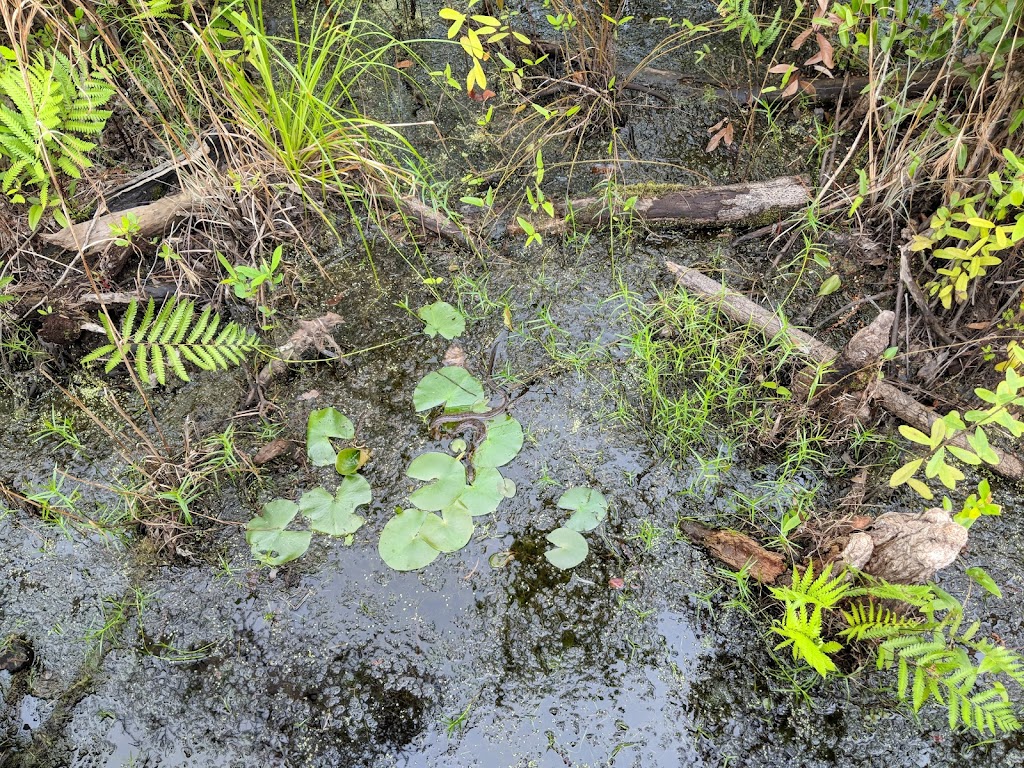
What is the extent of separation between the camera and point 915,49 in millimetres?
2066

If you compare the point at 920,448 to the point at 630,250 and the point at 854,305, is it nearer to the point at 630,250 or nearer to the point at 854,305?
the point at 854,305

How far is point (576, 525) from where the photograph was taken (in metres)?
1.84

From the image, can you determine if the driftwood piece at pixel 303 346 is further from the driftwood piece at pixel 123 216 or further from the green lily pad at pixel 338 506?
the driftwood piece at pixel 123 216

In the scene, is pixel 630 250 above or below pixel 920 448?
above

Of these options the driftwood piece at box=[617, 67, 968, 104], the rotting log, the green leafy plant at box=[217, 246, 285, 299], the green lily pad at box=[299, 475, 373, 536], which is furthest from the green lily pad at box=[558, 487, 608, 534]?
the driftwood piece at box=[617, 67, 968, 104]

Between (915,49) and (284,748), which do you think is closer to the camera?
(284,748)

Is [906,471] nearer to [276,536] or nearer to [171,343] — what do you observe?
[276,536]

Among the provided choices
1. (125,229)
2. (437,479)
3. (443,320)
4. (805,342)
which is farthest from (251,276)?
(805,342)

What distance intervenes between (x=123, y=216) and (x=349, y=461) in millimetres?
1187

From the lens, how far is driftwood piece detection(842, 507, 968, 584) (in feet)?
4.81

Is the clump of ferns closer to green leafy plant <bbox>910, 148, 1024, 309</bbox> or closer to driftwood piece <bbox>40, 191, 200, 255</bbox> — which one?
green leafy plant <bbox>910, 148, 1024, 309</bbox>

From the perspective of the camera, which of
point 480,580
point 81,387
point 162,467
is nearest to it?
point 480,580

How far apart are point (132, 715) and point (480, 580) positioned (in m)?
0.93

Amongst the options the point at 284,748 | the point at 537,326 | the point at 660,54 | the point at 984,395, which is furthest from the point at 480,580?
the point at 660,54
